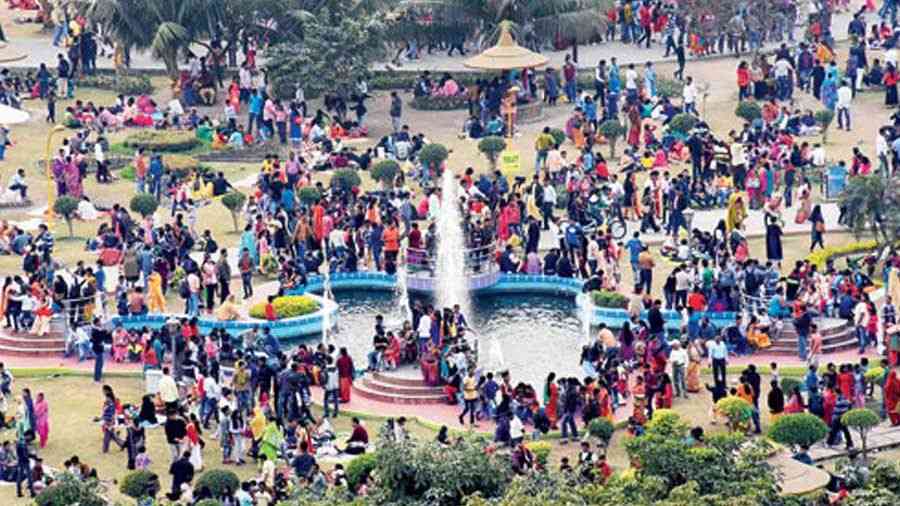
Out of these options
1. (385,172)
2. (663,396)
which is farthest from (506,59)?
(663,396)

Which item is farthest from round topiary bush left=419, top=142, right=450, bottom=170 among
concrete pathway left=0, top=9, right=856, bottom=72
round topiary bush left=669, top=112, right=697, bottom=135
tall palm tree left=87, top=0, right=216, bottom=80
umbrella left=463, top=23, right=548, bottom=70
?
concrete pathway left=0, top=9, right=856, bottom=72

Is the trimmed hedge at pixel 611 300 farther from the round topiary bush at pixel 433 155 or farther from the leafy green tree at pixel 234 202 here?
the round topiary bush at pixel 433 155

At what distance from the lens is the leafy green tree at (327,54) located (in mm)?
70500

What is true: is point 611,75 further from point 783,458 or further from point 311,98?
point 783,458

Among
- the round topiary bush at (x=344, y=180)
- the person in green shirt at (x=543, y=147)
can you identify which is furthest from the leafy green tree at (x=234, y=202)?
the person in green shirt at (x=543, y=147)

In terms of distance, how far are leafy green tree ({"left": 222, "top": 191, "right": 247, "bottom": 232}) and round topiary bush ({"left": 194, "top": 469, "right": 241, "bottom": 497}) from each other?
16858 mm

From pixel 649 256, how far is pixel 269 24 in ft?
64.0

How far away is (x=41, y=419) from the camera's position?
160 feet

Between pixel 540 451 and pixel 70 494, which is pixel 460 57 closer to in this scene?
pixel 540 451

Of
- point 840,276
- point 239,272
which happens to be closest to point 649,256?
point 840,276

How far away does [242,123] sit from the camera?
235ft

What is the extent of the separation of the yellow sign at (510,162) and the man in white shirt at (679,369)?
1422cm

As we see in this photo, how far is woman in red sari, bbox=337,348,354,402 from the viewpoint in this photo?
51.0m

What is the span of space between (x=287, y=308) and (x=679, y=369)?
8.17 meters
